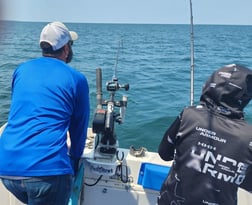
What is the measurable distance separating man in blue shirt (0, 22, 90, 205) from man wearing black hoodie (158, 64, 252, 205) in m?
0.59

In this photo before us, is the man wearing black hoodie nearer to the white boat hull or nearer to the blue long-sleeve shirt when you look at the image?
the blue long-sleeve shirt

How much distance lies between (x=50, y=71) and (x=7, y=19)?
1200mm

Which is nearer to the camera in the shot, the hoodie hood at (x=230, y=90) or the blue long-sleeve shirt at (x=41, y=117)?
the hoodie hood at (x=230, y=90)

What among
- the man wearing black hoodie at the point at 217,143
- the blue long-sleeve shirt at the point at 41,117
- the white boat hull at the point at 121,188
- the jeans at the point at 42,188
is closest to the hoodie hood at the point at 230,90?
the man wearing black hoodie at the point at 217,143

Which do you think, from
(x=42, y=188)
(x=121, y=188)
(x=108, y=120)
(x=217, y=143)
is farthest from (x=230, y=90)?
(x=121, y=188)

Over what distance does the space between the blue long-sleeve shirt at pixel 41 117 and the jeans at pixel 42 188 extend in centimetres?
4

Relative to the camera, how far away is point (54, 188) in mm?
1723

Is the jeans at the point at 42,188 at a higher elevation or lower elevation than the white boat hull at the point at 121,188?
higher

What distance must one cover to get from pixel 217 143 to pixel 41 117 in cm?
87

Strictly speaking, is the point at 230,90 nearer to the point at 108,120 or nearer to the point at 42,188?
the point at 108,120

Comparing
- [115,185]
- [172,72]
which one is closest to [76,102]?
[115,185]

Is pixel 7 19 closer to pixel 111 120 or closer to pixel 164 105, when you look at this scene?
pixel 111 120

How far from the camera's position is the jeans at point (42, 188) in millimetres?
1666

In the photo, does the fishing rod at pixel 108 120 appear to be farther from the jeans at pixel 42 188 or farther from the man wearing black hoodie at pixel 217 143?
the man wearing black hoodie at pixel 217 143
